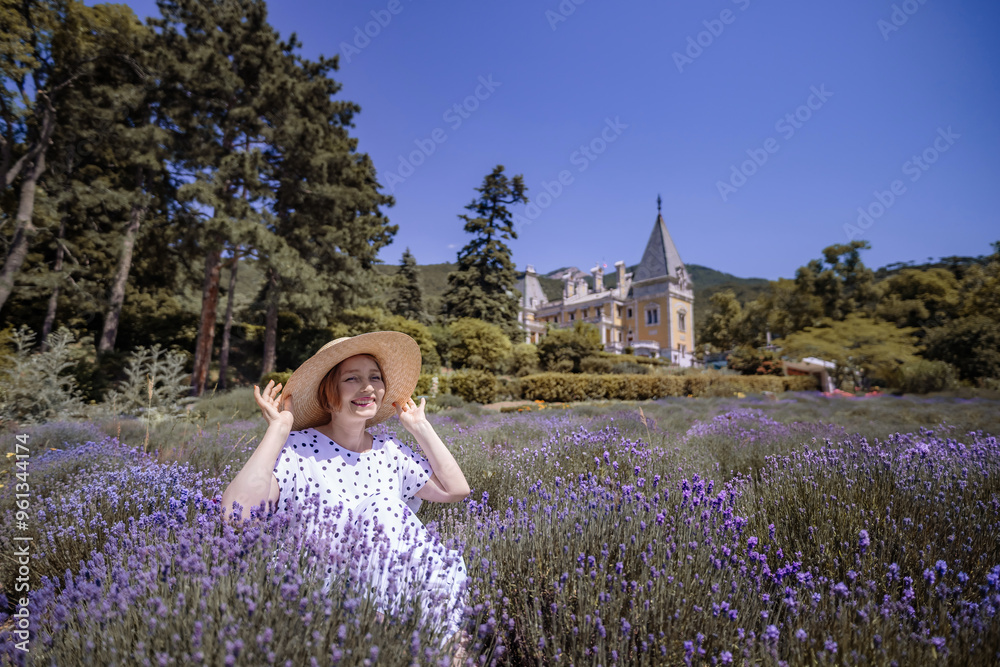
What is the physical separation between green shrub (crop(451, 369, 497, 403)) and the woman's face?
11.9m

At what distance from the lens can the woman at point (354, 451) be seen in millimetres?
1811

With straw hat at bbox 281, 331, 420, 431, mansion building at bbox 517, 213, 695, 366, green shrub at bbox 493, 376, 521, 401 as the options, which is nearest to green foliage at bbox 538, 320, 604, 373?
green shrub at bbox 493, 376, 521, 401

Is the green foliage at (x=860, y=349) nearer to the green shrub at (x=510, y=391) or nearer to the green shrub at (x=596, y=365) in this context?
the green shrub at (x=596, y=365)

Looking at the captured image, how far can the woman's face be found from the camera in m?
2.16

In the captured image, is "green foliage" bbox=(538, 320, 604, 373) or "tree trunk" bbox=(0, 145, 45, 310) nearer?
"tree trunk" bbox=(0, 145, 45, 310)

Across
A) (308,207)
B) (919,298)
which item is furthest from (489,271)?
(919,298)

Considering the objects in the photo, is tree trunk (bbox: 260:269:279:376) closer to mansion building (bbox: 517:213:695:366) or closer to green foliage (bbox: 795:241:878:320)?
mansion building (bbox: 517:213:695:366)

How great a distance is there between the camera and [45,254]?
17656mm

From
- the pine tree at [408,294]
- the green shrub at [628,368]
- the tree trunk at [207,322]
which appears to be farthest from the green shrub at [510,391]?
the pine tree at [408,294]

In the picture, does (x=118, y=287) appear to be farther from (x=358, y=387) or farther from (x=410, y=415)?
(x=410, y=415)

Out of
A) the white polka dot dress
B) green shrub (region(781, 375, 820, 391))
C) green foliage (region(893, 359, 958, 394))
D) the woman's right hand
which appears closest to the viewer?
the white polka dot dress

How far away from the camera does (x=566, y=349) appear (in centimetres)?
2236

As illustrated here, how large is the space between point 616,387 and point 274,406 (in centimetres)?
1437

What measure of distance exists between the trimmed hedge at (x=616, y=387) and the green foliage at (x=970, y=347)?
7893mm
